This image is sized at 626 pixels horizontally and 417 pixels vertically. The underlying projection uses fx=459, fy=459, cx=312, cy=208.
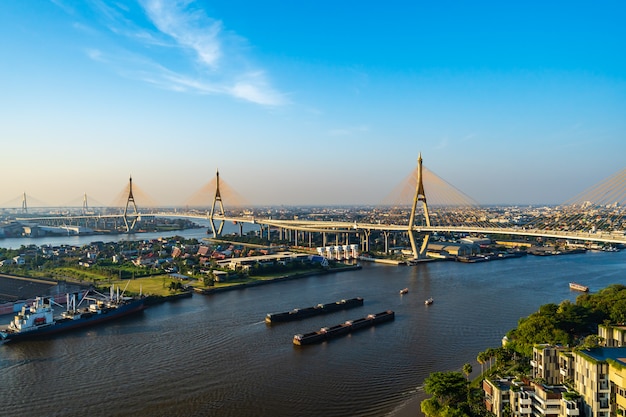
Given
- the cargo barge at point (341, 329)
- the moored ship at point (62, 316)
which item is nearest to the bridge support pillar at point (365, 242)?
the cargo barge at point (341, 329)

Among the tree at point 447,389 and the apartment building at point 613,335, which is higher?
the apartment building at point 613,335

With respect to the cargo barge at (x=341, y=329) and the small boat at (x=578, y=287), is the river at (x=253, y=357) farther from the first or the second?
the small boat at (x=578, y=287)

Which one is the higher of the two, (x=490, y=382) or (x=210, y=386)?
(x=490, y=382)

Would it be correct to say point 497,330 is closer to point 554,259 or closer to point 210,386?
point 210,386

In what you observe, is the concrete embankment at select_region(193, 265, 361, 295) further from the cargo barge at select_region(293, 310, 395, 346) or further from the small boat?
the small boat

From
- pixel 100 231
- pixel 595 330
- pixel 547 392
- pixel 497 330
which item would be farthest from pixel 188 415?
pixel 100 231

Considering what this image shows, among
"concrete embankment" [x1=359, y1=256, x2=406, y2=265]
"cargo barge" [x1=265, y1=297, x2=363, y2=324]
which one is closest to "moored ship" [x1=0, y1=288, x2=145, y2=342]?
"cargo barge" [x1=265, y1=297, x2=363, y2=324]
